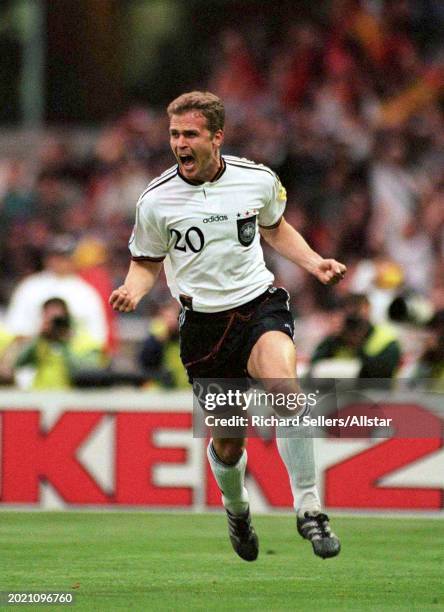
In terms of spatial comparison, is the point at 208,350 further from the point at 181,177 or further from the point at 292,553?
the point at 292,553

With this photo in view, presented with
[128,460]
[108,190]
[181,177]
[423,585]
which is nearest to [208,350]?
[181,177]

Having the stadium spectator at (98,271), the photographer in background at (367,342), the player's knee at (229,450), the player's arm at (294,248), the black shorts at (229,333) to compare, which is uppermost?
the stadium spectator at (98,271)

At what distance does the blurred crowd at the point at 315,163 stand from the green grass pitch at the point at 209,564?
3517 millimetres

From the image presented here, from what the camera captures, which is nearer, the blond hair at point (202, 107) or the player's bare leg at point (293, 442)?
the player's bare leg at point (293, 442)

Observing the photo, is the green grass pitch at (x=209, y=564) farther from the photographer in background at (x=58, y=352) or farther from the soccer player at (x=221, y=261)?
the photographer in background at (x=58, y=352)

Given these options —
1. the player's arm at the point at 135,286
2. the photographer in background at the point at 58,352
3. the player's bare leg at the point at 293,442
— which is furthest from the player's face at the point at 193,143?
the photographer in background at the point at 58,352

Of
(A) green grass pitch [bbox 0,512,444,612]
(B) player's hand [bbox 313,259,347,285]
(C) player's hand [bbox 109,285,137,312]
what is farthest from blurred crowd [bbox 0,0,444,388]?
(C) player's hand [bbox 109,285,137,312]

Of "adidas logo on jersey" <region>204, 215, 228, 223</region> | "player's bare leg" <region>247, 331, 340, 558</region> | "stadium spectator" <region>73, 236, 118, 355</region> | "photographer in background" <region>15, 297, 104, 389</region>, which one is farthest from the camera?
"stadium spectator" <region>73, 236, 118, 355</region>

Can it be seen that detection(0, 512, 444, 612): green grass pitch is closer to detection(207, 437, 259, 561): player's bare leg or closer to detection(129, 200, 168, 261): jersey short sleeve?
detection(207, 437, 259, 561): player's bare leg

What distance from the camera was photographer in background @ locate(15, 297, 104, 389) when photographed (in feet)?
42.0

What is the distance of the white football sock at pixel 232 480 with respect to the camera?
8.40 meters

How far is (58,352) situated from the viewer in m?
13.0

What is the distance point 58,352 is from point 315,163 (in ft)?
15.9

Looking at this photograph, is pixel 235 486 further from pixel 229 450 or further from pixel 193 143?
pixel 193 143
